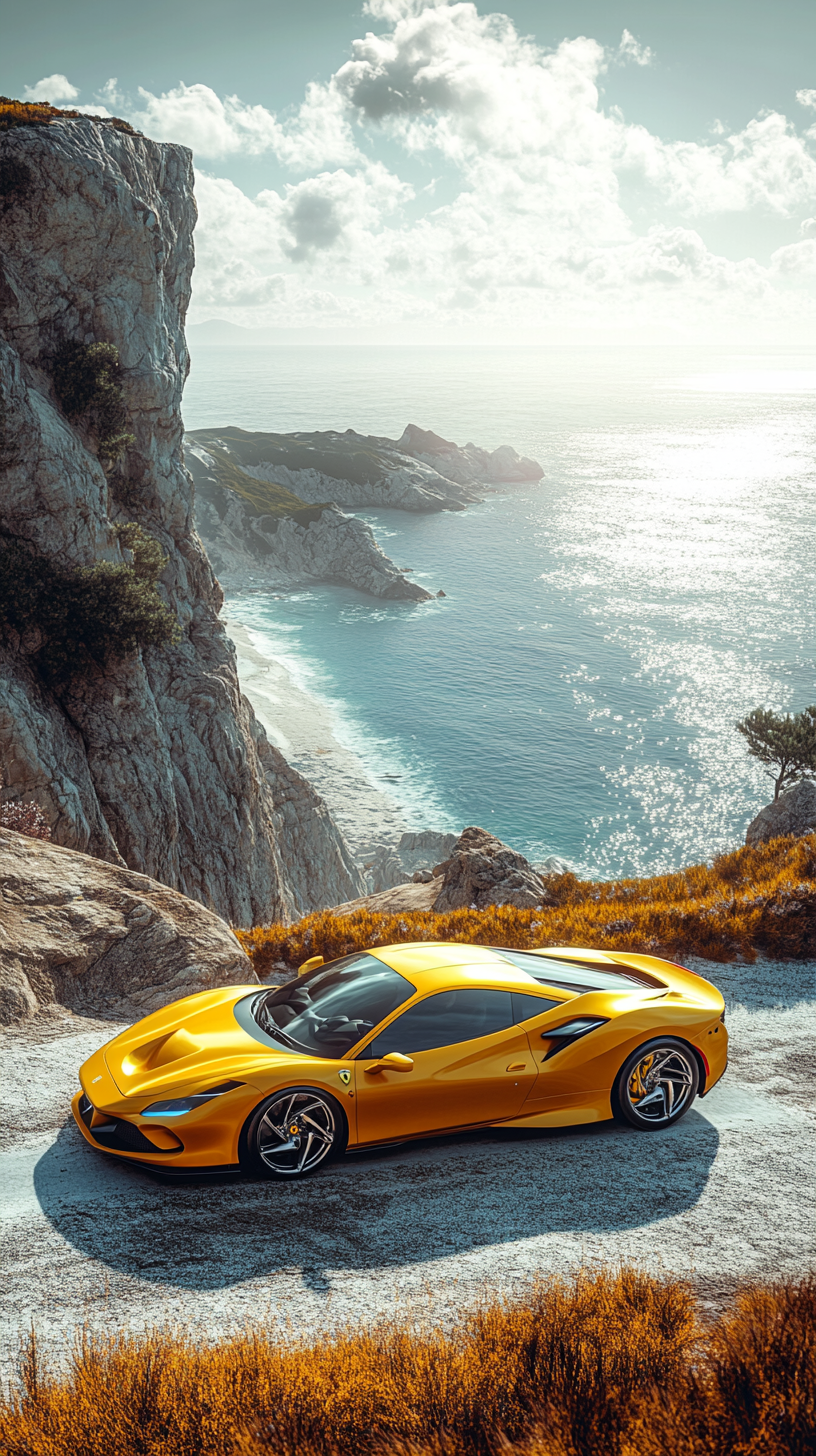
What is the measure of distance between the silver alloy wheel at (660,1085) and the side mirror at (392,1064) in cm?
188

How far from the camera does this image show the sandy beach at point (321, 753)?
Result: 55.8 meters

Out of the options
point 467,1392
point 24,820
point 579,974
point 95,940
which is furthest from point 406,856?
point 467,1392

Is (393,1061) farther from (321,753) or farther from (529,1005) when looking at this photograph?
(321,753)

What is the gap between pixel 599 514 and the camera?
150 metres

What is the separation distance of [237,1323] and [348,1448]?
1.34 metres

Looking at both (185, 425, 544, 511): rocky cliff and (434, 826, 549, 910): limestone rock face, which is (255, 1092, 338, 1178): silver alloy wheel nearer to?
(434, 826, 549, 910): limestone rock face

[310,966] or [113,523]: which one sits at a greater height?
[113,523]

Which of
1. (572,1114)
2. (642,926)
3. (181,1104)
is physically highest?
(181,1104)

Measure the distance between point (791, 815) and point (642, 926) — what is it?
801 cm

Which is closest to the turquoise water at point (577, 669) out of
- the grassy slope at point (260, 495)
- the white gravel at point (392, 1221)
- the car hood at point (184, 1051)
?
the grassy slope at point (260, 495)

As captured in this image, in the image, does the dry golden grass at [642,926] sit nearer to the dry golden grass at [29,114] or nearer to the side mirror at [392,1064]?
the side mirror at [392,1064]

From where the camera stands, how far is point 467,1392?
354cm

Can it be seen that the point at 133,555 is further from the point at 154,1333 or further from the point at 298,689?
the point at 298,689

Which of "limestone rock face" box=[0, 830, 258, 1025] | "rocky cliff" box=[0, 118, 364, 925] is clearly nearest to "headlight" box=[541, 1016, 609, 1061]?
"limestone rock face" box=[0, 830, 258, 1025]
